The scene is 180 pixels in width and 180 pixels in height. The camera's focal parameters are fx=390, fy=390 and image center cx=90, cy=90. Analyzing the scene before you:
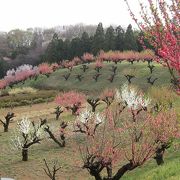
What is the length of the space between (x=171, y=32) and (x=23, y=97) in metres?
61.4

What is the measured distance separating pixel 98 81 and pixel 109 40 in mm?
22700

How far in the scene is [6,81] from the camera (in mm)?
91375

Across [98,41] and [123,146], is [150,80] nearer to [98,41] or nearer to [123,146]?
[98,41]

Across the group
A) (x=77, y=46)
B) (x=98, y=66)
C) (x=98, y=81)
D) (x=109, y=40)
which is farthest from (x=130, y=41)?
(x=98, y=81)

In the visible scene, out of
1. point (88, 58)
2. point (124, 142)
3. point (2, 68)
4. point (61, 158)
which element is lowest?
point (61, 158)

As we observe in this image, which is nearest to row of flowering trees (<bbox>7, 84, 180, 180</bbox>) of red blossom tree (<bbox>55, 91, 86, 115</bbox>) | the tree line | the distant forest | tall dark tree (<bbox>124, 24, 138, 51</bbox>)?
red blossom tree (<bbox>55, 91, 86, 115</bbox>)

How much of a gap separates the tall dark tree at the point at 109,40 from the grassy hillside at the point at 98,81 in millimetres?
10778

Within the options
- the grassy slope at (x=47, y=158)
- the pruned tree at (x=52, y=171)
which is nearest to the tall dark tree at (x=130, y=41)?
the grassy slope at (x=47, y=158)

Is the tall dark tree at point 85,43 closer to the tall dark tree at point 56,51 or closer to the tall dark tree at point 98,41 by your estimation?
the tall dark tree at point 98,41

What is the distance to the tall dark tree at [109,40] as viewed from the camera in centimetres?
9662

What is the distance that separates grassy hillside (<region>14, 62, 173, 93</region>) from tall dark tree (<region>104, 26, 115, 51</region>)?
35.4 feet

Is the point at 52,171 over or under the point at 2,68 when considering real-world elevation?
under

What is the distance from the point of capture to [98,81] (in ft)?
257

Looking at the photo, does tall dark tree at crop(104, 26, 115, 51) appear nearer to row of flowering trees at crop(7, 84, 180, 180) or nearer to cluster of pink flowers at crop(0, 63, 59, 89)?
cluster of pink flowers at crop(0, 63, 59, 89)
